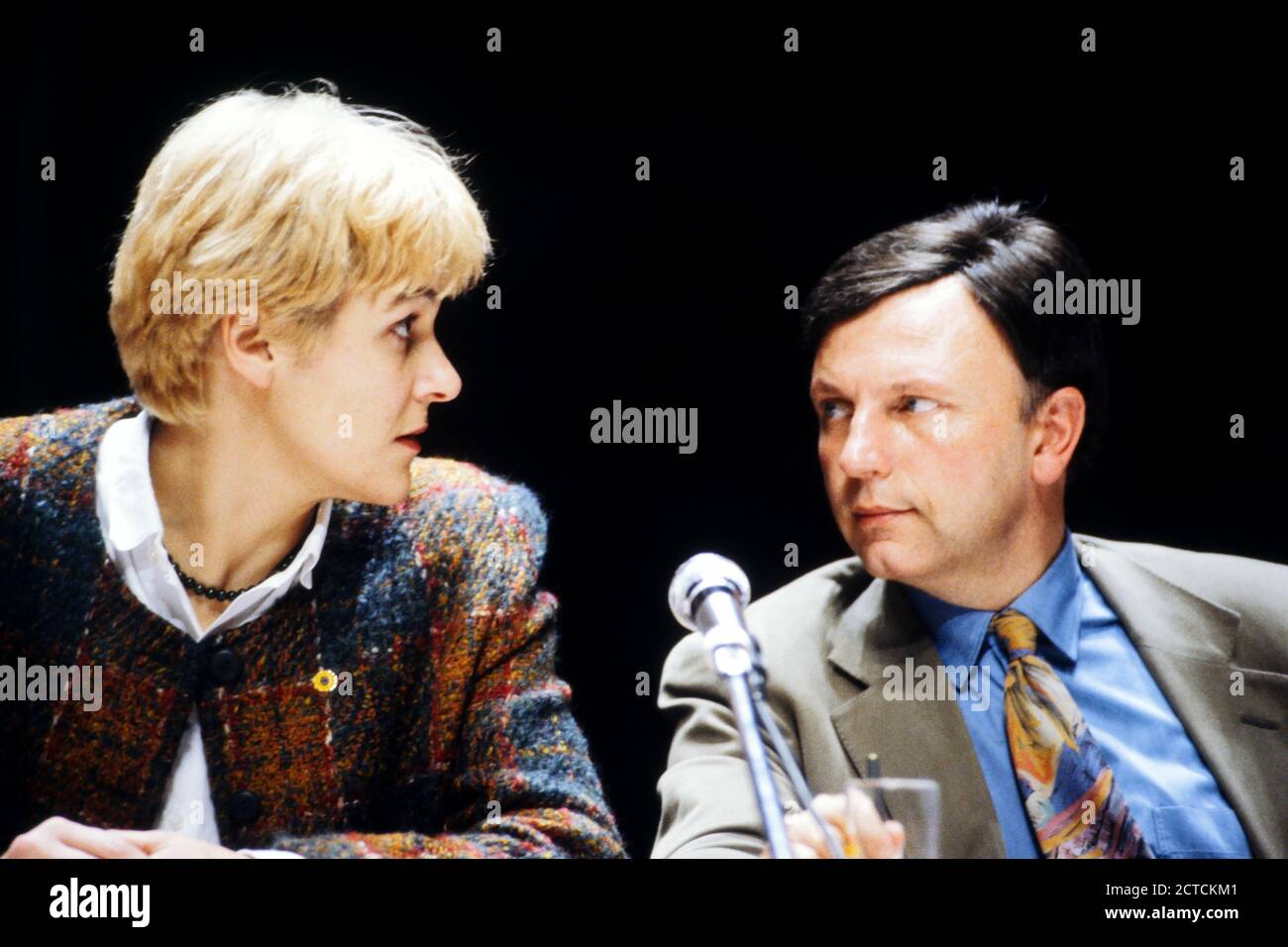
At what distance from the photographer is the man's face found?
2.75 meters

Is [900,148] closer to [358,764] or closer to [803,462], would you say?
[803,462]

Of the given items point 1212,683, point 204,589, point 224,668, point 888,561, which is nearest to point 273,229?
point 204,589

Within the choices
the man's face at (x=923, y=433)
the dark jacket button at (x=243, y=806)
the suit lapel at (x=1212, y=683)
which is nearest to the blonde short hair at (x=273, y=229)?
the dark jacket button at (x=243, y=806)

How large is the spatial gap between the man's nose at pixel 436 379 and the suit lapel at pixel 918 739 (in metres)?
0.84

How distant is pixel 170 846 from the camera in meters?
2.45

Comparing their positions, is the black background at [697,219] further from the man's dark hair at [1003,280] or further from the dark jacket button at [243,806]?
the dark jacket button at [243,806]

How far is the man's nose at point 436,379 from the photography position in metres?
2.73

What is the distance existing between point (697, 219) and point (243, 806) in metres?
1.36

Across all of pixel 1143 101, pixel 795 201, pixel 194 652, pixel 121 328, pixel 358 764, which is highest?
pixel 1143 101

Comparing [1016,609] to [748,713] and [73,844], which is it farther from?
[73,844]

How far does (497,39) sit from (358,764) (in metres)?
1.41

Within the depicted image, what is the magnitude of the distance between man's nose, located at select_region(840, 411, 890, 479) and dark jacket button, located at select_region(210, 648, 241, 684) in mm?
1142

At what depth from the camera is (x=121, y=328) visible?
8.90 ft
